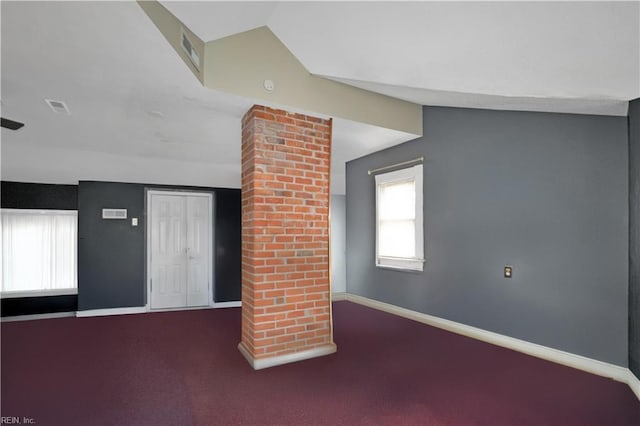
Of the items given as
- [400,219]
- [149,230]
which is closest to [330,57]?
[400,219]

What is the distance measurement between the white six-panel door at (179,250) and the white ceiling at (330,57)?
210cm

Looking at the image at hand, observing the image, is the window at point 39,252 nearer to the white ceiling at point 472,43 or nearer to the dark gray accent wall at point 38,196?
the dark gray accent wall at point 38,196

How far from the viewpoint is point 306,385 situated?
2.64m

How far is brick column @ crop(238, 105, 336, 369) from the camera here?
3018mm

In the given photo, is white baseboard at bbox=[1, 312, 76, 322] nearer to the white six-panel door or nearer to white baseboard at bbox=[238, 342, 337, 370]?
the white six-panel door

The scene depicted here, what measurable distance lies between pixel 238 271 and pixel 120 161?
2572 millimetres

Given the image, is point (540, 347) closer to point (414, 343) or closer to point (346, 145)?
point (414, 343)

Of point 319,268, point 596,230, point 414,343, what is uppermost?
point 596,230

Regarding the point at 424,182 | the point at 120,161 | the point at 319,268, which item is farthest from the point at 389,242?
the point at 120,161

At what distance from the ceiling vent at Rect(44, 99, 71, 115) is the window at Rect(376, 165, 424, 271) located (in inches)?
146

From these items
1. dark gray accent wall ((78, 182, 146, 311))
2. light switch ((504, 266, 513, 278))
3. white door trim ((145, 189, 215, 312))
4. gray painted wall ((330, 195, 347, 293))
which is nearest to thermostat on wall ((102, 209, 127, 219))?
dark gray accent wall ((78, 182, 146, 311))

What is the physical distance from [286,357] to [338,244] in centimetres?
337

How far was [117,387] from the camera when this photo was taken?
2648 mm

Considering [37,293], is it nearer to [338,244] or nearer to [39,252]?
[39,252]
